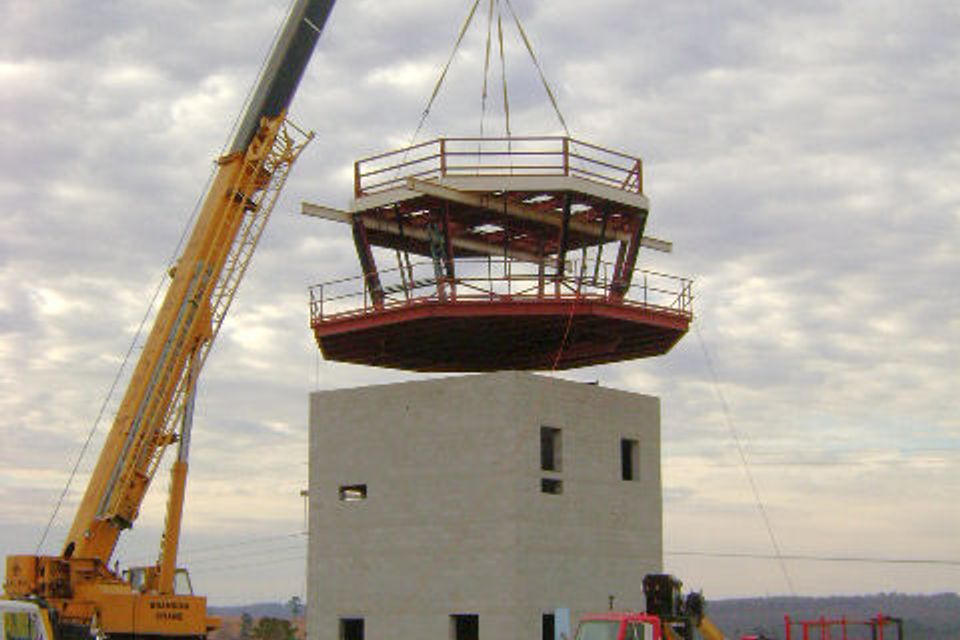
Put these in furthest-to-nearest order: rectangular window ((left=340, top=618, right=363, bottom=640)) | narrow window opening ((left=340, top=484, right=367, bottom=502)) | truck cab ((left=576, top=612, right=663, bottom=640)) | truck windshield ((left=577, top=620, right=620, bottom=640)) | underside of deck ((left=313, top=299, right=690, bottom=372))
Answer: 1. narrow window opening ((left=340, top=484, right=367, bottom=502))
2. rectangular window ((left=340, top=618, right=363, bottom=640))
3. underside of deck ((left=313, top=299, right=690, bottom=372))
4. truck windshield ((left=577, top=620, right=620, bottom=640))
5. truck cab ((left=576, top=612, right=663, bottom=640))

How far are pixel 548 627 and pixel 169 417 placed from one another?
42.0 feet

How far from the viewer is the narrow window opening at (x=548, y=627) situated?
37.8 meters

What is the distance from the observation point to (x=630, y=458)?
1684 inches

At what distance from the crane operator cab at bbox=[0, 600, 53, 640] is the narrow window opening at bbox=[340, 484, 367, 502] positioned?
11108mm

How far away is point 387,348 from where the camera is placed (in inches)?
1705

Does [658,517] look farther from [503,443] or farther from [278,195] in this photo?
[278,195]

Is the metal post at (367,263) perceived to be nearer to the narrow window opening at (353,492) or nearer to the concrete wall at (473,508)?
the concrete wall at (473,508)

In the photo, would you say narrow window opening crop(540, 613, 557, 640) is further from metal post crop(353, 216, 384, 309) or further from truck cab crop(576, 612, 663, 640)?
metal post crop(353, 216, 384, 309)

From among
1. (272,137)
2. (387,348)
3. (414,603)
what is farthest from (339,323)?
(414,603)

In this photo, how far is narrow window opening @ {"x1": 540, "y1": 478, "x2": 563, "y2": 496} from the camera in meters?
39.2

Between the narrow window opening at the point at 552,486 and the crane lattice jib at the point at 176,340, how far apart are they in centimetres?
1110

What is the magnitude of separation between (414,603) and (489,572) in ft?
9.61

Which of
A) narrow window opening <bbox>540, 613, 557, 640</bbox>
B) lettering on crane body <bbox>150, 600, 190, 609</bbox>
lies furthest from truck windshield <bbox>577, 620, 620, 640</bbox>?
lettering on crane body <bbox>150, 600, 190, 609</bbox>

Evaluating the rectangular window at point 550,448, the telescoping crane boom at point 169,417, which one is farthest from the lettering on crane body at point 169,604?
the rectangular window at point 550,448
